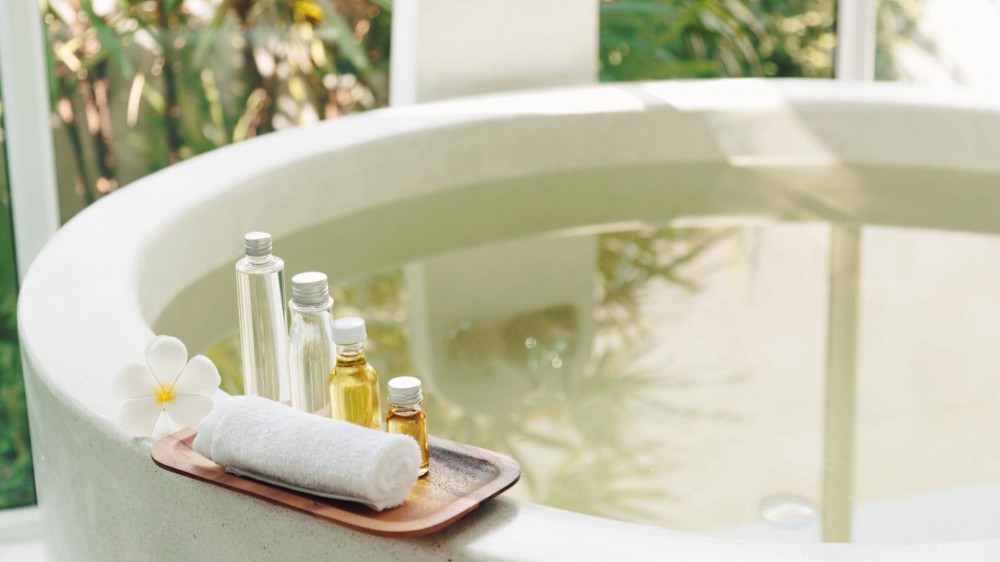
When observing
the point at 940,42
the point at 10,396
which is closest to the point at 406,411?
the point at 10,396

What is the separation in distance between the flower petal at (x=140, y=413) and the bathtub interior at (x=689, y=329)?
597 mm

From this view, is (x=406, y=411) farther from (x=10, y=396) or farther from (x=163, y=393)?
(x=10, y=396)

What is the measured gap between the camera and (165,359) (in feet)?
4.10

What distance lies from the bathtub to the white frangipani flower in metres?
0.04

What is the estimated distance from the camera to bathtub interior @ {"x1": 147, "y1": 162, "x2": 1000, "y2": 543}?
172cm

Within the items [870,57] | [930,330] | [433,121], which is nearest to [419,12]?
[433,121]

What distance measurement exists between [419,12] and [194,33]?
1488 mm

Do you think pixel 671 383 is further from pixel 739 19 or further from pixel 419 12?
pixel 739 19

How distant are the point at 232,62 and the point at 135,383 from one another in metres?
3.04

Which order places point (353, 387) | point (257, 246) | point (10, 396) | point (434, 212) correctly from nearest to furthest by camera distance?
1. point (353, 387)
2. point (257, 246)
3. point (434, 212)
4. point (10, 396)

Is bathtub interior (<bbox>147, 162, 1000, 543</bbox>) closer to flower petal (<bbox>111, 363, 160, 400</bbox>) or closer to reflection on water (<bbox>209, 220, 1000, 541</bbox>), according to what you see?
reflection on water (<bbox>209, 220, 1000, 541</bbox>)

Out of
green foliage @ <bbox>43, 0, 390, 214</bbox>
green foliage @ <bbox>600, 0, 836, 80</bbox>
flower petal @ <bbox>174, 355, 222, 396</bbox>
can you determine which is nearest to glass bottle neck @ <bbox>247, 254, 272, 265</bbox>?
flower petal @ <bbox>174, 355, 222, 396</bbox>

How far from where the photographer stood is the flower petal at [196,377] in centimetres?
125

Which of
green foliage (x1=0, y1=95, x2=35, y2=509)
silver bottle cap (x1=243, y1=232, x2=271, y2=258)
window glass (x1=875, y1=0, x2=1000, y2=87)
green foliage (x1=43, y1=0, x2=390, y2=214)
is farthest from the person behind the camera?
window glass (x1=875, y1=0, x2=1000, y2=87)
